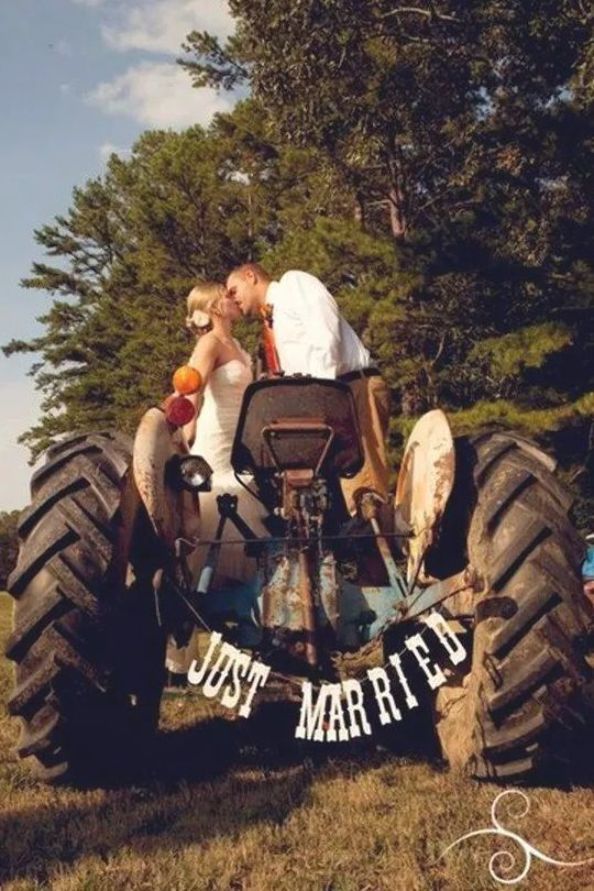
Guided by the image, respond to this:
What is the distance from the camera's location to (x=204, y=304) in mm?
5457

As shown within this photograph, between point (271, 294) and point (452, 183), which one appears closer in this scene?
point (271, 294)

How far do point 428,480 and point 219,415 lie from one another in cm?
147

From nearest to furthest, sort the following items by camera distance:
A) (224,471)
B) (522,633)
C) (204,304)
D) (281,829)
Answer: (281,829), (522,633), (224,471), (204,304)

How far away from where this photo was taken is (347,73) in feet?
56.6

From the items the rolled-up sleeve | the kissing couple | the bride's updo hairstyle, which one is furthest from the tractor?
the bride's updo hairstyle

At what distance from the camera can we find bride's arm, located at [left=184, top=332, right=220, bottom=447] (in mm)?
4961

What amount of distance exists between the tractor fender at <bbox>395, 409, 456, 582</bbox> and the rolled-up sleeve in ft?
2.19

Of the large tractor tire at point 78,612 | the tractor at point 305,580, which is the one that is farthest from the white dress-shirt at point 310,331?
the large tractor tire at point 78,612

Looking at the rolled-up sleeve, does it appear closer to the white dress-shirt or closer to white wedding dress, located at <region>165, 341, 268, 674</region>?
the white dress-shirt

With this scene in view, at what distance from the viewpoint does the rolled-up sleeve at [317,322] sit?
4.54 metres

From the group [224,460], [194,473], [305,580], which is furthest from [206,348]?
[305,580]

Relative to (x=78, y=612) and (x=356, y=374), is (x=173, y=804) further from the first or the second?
(x=356, y=374)

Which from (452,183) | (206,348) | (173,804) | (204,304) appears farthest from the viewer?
(452,183)

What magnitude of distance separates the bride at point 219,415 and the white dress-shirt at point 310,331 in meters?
0.30
